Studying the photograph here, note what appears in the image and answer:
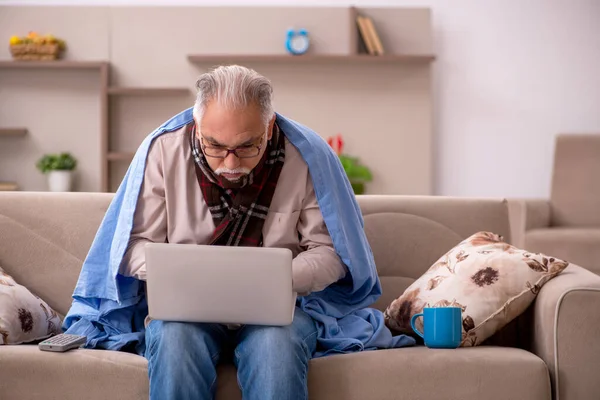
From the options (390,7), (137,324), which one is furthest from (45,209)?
(390,7)

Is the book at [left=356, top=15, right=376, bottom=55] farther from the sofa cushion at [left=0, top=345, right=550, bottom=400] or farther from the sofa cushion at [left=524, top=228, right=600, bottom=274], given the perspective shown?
the sofa cushion at [left=0, top=345, right=550, bottom=400]

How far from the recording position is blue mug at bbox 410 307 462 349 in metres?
2.01

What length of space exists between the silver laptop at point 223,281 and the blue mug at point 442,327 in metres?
0.40

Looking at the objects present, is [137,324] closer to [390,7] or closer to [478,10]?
[390,7]

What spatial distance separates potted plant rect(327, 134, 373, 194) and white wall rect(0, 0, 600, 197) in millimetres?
630

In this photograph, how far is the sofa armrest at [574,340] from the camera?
195 cm

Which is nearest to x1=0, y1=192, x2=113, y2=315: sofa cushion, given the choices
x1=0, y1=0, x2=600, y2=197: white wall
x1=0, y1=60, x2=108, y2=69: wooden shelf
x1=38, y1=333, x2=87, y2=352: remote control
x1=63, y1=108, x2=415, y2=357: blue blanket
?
x1=63, y1=108, x2=415, y2=357: blue blanket

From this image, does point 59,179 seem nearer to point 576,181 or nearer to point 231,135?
point 576,181

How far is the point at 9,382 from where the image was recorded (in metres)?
1.95

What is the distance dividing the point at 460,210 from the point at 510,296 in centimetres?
46

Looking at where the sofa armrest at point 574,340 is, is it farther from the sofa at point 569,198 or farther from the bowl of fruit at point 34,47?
the bowl of fruit at point 34,47

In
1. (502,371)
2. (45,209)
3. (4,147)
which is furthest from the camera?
(4,147)

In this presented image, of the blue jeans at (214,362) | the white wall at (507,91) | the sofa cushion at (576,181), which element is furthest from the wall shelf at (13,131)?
the blue jeans at (214,362)

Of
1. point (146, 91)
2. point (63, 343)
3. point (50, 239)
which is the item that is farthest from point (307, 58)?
point (63, 343)
